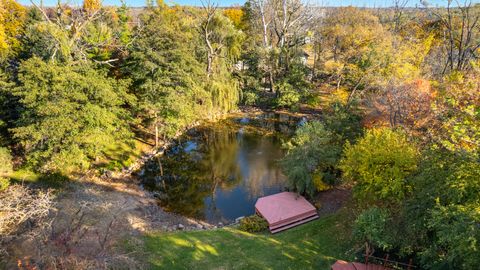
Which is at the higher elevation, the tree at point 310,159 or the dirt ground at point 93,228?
the tree at point 310,159

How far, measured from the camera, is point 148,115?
80.5 ft

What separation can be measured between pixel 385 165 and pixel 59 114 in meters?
16.3

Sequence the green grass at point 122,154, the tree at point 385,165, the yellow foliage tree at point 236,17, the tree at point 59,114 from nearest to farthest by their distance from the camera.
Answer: the tree at point 385,165, the tree at point 59,114, the green grass at point 122,154, the yellow foliage tree at point 236,17

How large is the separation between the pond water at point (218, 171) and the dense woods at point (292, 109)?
2470 mm

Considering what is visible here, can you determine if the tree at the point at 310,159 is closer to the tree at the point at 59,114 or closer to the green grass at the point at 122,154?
the tree at the point at 59,114

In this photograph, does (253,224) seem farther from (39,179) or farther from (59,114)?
(39,179)

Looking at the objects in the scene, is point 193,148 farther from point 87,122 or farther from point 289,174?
point 289,174

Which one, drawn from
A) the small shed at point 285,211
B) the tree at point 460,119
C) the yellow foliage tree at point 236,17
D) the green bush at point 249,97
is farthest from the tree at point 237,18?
the small shed at point 285,211

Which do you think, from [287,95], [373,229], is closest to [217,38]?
[287,95]

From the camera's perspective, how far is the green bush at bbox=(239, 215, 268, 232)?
15.1 m

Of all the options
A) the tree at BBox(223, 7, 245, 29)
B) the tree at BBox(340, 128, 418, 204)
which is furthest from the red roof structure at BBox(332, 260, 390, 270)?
the tree at BBox(223, 7, 245, 29)

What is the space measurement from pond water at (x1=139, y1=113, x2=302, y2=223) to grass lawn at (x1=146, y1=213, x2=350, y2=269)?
306cm

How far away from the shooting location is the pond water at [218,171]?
18094 mm

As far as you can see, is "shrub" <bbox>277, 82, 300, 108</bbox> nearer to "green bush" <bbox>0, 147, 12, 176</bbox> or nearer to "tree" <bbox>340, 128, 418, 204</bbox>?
"tree" <bbox>340, 128, 418, 204</bbox>
